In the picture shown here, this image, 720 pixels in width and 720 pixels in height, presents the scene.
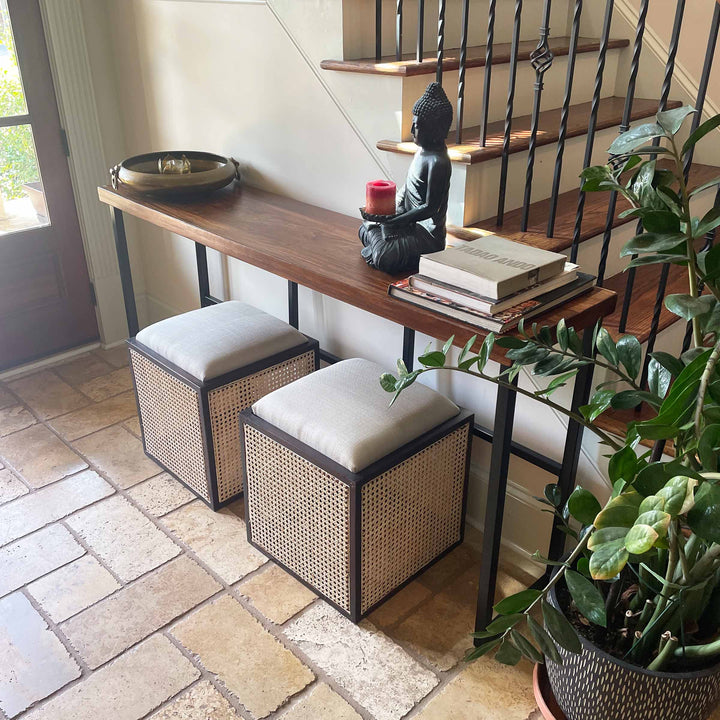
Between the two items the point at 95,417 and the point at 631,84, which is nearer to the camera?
the point at 631,84

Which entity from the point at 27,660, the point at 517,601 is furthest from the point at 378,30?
the point at 27,660

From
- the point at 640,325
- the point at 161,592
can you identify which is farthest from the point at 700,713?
the point at 161,592

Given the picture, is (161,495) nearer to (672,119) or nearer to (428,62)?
(428,62)

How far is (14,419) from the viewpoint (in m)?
2.75

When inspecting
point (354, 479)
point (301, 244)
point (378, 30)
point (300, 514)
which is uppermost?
point (378, 30)

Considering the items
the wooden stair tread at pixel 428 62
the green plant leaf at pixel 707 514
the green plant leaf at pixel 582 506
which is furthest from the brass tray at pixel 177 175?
the green plant leaf at pixel 707 514

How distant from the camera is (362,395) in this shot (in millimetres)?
1863

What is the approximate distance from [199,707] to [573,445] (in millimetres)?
1051

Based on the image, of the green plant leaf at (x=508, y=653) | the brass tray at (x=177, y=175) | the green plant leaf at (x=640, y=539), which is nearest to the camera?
the green plant leaf at (x=640, y=539)

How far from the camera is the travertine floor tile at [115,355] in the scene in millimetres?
3162

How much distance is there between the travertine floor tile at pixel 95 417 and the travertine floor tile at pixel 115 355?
29 centimetres

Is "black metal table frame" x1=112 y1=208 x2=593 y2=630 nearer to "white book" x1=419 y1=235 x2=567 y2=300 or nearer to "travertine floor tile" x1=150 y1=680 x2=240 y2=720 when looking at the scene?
"white book" x1=419 y1=235 x2=567 y2=300

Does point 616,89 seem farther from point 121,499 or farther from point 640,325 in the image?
point 121,499

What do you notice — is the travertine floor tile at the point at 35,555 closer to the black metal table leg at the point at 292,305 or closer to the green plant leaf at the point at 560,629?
the black metal table leg at the point at 292,305
